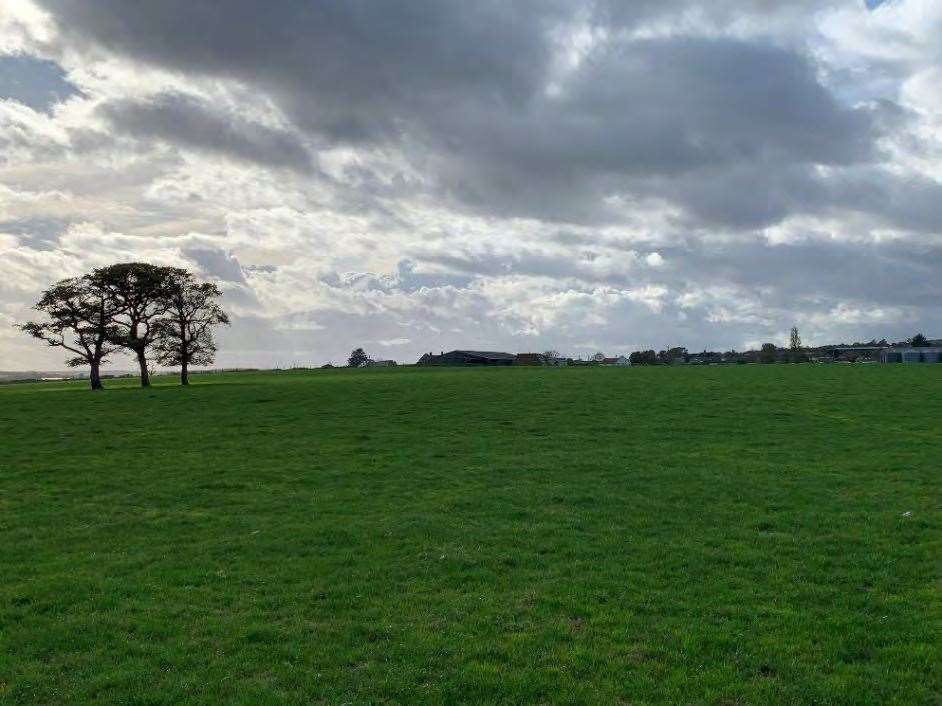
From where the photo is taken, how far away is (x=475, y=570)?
1584cm

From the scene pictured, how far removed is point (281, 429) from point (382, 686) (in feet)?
113

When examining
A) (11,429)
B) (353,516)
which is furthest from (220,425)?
(353,516)

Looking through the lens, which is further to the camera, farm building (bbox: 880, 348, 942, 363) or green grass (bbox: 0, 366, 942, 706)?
farm building (bbox: 880, 348, 942, 363)

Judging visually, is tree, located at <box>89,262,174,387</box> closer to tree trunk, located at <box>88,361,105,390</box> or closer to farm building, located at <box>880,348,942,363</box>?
tree trunk, located at <box>88,361,105,390</box>

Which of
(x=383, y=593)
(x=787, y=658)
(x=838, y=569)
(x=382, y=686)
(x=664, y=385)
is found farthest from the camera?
(x=664, y=385)

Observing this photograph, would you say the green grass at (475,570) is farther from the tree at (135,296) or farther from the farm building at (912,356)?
the farm building at (912,356)

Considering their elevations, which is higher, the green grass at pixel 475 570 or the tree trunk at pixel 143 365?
the tree trunk at pixel 143 365

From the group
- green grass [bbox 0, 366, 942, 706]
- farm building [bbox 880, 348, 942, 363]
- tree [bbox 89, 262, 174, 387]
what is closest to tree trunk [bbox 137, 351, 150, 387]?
tree [bbox 89, 262, 174, 387]

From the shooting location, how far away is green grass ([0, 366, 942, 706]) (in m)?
10.5

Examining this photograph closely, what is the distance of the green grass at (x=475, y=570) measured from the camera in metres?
10.5

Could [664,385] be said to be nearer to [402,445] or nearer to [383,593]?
[402,445]

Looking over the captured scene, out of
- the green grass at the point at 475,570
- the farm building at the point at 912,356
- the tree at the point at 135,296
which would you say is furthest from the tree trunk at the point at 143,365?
the farm building at the point at 912,356

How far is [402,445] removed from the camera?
36.5 m

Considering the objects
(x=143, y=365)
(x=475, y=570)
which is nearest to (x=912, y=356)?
(x=143, y=365)
